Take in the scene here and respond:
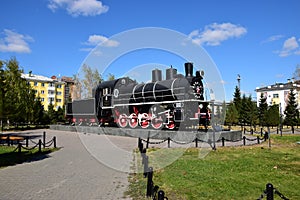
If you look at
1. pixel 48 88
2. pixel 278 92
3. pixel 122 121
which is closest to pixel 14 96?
pixel 122 121

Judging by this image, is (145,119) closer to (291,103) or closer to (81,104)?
(81,104)

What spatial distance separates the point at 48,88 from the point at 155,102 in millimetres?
67685

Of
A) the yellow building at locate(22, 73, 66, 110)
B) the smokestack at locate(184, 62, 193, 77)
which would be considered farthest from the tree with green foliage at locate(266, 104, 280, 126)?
the yellow building at locate(22, 73, 66, 110)

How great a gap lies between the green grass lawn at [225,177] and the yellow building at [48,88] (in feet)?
238

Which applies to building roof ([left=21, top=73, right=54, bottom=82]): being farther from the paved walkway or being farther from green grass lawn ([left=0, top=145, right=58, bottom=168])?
the paved walkway

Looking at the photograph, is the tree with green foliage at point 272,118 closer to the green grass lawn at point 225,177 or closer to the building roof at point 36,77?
the green grass lawn at point 225,177

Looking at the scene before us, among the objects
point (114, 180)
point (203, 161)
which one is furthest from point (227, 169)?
point (114, 180)

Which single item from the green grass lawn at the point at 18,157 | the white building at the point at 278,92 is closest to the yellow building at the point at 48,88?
the white building at the point at 278,92

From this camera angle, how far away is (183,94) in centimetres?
1720

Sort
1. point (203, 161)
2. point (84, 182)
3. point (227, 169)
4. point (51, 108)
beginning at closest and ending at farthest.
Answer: point (84, 182), point (227, 169), point (203, 161), point (51, 108)

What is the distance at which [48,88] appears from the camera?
78.3 metres

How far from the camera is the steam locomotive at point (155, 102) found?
17219 mm

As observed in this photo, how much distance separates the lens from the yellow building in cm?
7625

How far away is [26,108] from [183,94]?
2425 centimetres
